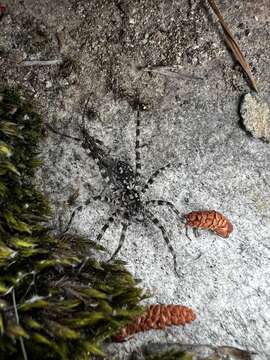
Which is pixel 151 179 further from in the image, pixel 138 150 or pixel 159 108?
pixel 159 108

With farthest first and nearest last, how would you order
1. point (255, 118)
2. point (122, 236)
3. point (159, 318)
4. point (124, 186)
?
1. point (255, 118)
2. point (124, 186)
3. point (122, 236)
4. point (159, 318)

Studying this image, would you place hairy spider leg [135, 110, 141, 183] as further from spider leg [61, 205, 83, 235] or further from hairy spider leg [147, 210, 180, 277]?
spider leg [61, 205, 83, 235]

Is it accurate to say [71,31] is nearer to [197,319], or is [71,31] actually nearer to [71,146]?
[71,146]

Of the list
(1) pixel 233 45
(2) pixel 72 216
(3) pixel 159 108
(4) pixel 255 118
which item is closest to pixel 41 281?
(2) pixel 72 216

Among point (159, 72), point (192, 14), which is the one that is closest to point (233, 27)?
point (192, 14)

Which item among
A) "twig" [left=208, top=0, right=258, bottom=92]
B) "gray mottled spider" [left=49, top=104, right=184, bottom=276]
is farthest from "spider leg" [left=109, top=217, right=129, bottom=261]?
"twig" [left=208, top=0, right=258, bottom=92]

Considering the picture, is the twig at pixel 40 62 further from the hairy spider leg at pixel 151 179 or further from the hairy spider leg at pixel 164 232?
the hairy spider leg at pixel 164 232
